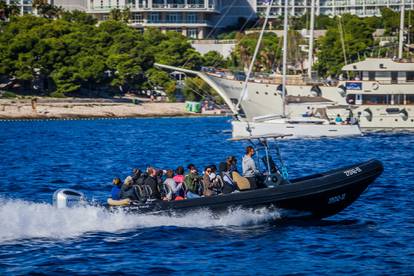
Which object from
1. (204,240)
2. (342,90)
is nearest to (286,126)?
(342,90)

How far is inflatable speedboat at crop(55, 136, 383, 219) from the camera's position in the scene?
92.8ft

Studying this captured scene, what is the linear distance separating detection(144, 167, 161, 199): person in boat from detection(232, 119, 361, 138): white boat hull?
134 ft

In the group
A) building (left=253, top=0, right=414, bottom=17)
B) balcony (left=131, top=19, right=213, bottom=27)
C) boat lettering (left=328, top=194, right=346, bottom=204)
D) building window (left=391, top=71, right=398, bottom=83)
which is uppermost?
building (left=253, top=0, right=414, bottom=17)

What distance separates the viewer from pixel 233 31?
544 feet

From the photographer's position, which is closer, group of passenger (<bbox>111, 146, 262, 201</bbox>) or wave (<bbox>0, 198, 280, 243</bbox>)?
wave (<bbox>0, 198, 280, 243</bbox>)

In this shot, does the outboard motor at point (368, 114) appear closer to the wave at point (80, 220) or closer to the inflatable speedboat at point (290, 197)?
the inflatable speedboat at point (290, 197)

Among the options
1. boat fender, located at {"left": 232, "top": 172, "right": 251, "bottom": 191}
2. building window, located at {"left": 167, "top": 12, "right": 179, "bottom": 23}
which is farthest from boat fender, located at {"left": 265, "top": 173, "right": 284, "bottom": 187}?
building window, located at {"left": 167, "top": 12, "right": 179, "bottom": 23}

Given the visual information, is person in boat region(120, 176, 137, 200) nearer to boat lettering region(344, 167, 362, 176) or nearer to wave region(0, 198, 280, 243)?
wave region(0, 198, 280, 243)

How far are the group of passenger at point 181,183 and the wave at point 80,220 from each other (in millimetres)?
635

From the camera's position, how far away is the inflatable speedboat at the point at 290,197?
1113 inches

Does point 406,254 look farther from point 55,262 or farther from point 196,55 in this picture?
point 196,55

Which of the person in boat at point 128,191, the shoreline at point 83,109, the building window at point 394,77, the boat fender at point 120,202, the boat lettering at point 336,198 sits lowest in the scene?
the shoreline at point 83,109

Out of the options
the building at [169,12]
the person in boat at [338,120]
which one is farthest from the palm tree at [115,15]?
the person in boat at [338,120]

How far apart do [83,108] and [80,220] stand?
8235 centimetres
